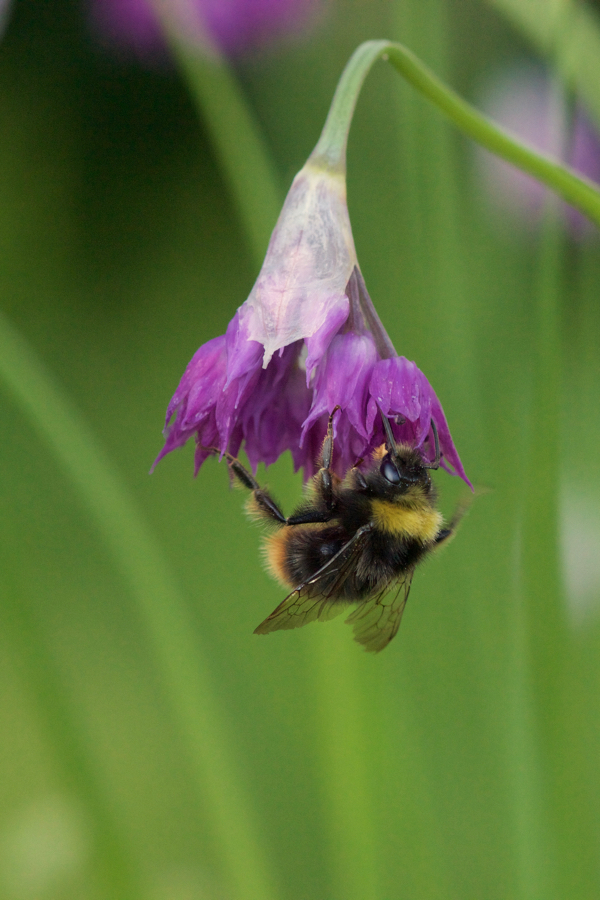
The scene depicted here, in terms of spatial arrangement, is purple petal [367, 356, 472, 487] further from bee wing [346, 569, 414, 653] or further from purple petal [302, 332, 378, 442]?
bee wing [346, 569, 414, 653]

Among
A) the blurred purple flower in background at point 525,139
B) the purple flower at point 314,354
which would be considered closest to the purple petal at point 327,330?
the purple flower at point 314,354

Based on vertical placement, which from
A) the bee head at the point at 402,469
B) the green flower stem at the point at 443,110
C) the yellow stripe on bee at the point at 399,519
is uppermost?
the green flower stem at the point at 443,110

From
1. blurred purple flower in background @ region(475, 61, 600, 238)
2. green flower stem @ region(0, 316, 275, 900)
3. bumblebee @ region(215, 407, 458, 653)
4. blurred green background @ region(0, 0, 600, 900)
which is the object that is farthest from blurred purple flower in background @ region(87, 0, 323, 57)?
bumblebee @ region(215, 407, 458, 653)

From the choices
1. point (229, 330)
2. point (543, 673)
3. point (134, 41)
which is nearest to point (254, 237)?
point (229, 330)

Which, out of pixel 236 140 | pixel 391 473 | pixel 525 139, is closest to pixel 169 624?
pixel 391 473

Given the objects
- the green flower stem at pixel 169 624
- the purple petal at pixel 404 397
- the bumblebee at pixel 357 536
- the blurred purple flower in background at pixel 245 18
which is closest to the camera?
the purple petal at pixel 404 397

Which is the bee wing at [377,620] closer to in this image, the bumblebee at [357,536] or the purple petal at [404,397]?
the bumblebee at [357,536]
